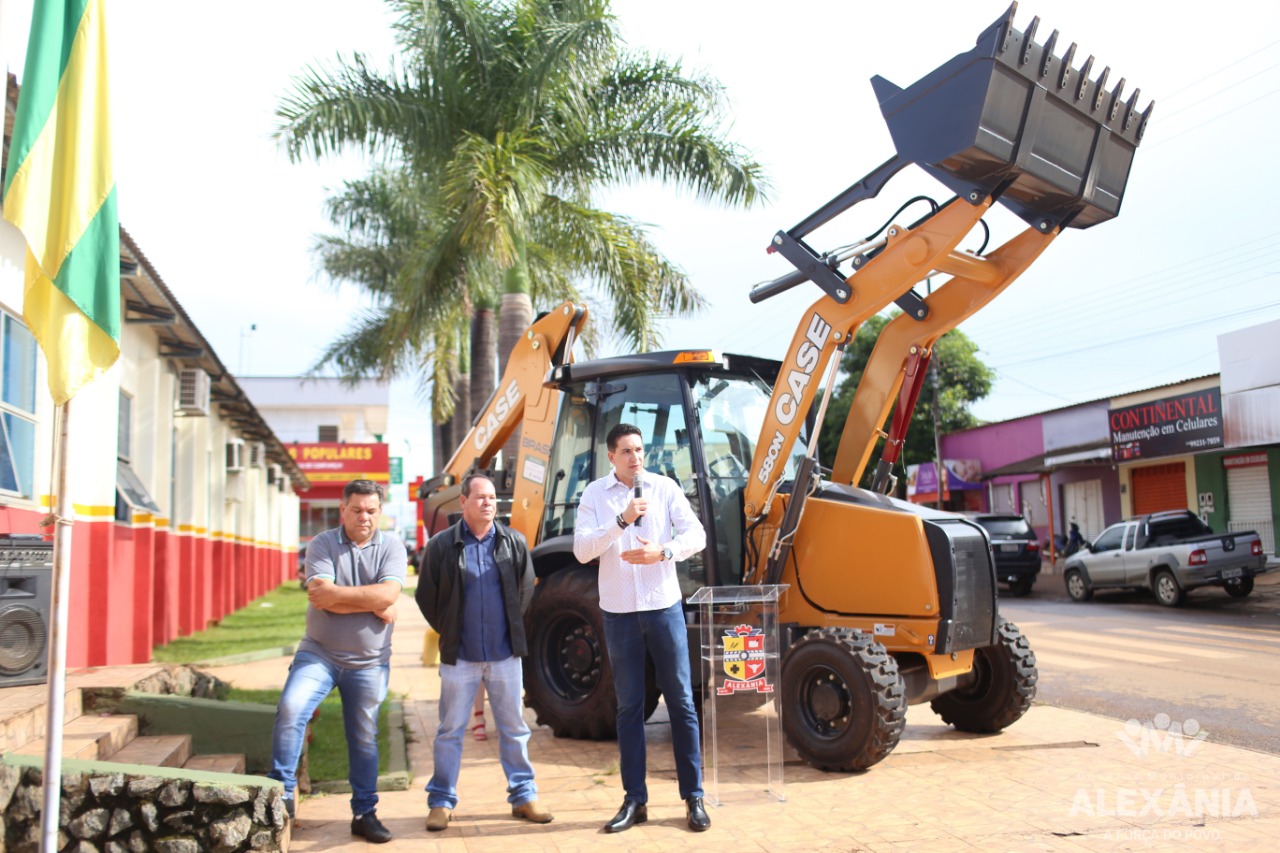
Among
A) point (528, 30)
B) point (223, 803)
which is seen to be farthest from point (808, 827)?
point (528, 30)

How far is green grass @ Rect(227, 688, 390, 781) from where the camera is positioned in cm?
670

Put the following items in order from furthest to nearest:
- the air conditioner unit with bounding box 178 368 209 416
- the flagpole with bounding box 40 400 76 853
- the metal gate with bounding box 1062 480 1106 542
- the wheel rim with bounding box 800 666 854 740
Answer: the metal gate with bounding box 1062 480 1106 542
the air conditioner unit with bounding box 178 368 209 416
the wheel rim with bounding box 800 666 854 740
the flagpole with bounding box 40 400 76 853

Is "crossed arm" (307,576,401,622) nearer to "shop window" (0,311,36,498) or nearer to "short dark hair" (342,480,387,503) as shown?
"short dark hair" (342,480,387,503)

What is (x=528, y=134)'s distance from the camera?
1493cm

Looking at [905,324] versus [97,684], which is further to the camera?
[905,324]

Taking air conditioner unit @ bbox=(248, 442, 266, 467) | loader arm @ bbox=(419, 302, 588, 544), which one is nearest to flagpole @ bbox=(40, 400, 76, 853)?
loader arm @ bbox=(419, 302, 588, 544)

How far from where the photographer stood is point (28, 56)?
13.3 ft

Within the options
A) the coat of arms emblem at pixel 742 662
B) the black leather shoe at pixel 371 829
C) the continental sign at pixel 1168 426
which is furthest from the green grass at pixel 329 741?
the continental sign at pixel 1168 426

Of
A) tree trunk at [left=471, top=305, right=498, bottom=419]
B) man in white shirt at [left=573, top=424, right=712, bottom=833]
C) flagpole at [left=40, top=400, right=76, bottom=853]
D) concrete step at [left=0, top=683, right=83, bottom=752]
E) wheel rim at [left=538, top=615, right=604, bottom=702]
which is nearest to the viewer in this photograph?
flagpole at [left=40, top=400, right=76, bottom=853]

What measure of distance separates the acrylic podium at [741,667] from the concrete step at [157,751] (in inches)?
114

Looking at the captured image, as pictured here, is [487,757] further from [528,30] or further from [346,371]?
[346,371]

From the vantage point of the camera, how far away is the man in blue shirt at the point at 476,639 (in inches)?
214

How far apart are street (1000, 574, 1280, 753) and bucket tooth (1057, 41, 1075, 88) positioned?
180 inches

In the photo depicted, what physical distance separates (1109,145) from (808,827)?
443 cm
